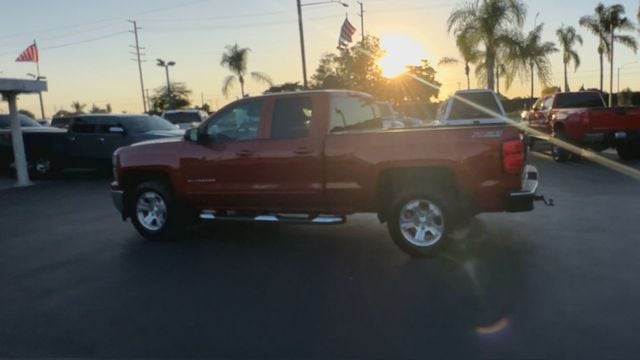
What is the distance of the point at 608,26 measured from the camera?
44.1m

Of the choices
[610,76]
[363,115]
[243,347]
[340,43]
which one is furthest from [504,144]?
[610,76]

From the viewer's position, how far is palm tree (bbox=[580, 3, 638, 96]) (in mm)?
43156

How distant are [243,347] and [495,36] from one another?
28402 millimetres

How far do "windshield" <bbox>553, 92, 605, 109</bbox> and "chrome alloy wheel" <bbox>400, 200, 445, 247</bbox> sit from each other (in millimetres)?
11881

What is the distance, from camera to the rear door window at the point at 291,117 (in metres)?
6.94

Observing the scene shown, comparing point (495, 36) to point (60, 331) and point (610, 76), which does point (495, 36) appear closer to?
point (610, 76)

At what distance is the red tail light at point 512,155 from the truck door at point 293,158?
6.66 ft

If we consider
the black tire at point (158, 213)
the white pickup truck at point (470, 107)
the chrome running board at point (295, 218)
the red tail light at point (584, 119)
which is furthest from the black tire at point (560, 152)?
the black tire at point (158, 213)

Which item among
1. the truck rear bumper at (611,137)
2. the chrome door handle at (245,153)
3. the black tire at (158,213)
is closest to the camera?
the chrome door handle at (245,153)

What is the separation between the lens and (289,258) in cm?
666

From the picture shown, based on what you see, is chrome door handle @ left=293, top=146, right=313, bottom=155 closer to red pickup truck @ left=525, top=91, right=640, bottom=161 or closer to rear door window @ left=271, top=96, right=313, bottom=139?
rear door window @ left=271, top=96, right=313, bottom=139

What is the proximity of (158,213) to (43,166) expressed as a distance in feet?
33.8

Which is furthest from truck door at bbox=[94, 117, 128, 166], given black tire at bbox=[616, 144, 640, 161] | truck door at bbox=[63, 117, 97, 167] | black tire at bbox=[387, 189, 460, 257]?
black tire at bbox=[616, 144, 640, 161]

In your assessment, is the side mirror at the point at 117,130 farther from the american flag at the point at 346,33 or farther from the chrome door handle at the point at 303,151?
the american flag at the point at 346,33
